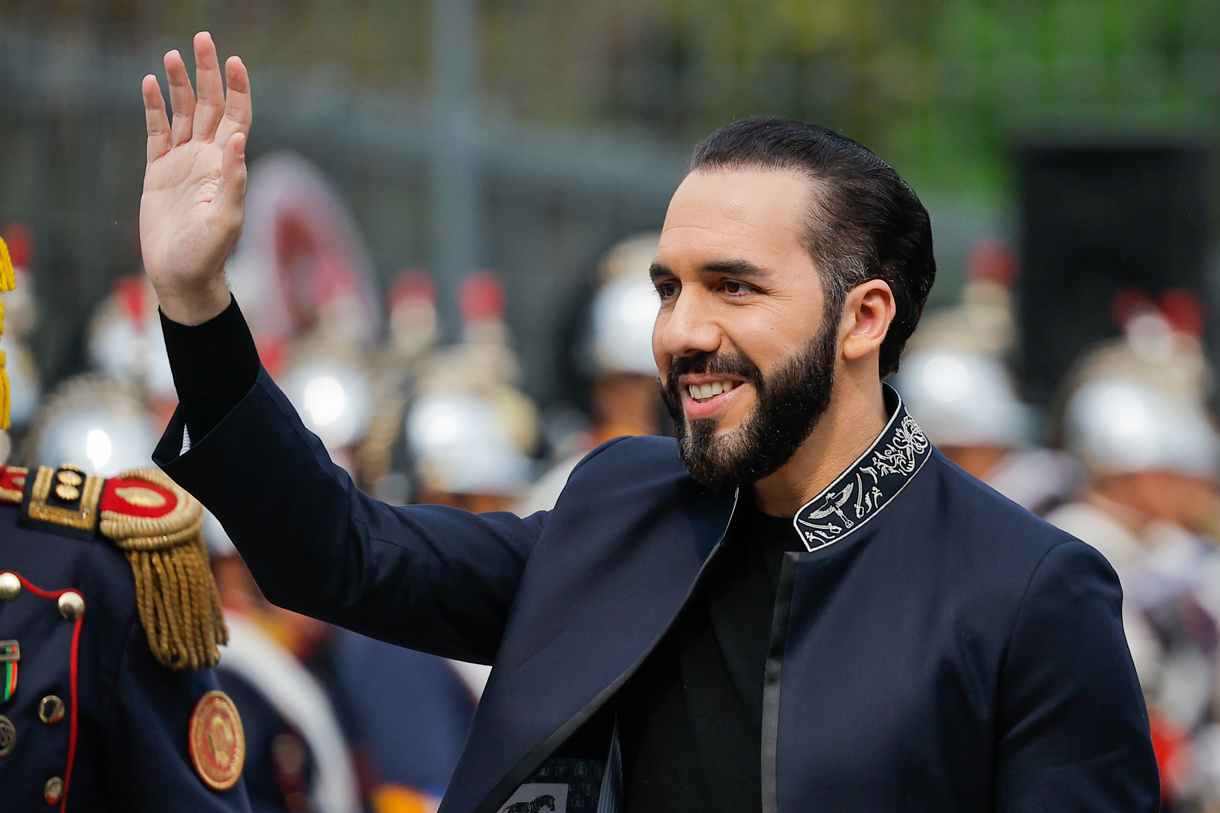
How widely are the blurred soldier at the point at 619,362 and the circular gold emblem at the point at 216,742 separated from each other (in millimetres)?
4003

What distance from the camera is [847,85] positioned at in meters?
12.1

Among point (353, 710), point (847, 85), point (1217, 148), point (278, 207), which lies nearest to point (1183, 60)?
point (1217, 148)

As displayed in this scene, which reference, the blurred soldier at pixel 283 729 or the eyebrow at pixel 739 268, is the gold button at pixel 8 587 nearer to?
the eyebrow at pixel 739 268

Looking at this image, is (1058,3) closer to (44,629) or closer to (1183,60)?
(1183,60)

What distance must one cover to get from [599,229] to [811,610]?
8.42 metres

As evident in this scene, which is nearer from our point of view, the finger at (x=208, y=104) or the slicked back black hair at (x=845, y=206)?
the finger at (x=208, y=104)

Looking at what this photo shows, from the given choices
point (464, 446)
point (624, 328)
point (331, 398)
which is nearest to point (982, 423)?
point (624, 328)

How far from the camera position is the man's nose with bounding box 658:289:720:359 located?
9.61 feet

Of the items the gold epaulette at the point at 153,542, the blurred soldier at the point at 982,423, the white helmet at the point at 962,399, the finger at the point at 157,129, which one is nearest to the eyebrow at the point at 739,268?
the finger at the point at 157,129

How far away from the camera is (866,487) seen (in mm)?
3027

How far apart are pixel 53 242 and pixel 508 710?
290 inches

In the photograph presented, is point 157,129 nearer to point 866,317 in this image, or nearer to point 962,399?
point 866,317

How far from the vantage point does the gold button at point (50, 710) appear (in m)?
3.00

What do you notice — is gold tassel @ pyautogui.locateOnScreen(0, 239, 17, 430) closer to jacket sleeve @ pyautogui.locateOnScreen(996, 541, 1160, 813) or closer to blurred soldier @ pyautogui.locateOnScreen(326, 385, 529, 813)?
jacket sleeve @ pyautogui.locateOnScreen(996, 541, 1160, 813)
